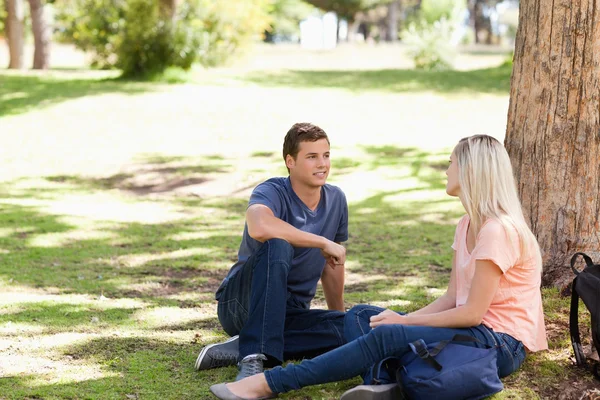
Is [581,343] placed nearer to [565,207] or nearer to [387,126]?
[565,207]

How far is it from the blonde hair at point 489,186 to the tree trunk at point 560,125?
1.26m

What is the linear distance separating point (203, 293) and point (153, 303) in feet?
1.61

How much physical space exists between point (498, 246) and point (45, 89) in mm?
15166

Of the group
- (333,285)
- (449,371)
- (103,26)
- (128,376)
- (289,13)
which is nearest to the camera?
(449,371)

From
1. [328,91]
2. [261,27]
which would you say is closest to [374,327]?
[328,91]

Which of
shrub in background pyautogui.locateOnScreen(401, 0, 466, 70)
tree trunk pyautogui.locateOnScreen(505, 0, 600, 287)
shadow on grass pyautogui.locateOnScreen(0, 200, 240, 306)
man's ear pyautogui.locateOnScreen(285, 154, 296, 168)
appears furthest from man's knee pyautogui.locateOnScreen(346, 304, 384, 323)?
shrub in background pyautogui.locateOnScreen(401, 0, 466, 70)

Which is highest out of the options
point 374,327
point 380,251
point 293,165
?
point 293,165

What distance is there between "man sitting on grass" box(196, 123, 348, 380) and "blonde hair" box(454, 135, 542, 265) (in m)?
0.85

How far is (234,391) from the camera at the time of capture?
3705mm

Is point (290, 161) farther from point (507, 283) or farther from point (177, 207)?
point (177, 207)

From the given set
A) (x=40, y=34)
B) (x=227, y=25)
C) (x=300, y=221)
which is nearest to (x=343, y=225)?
(x=300, y=221)

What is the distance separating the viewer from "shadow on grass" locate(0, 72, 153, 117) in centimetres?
1563

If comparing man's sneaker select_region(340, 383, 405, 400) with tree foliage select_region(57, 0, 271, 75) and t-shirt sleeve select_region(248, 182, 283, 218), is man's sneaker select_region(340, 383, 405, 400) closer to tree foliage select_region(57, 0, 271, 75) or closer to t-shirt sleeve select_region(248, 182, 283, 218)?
t-shirt sleeve select_region(248, 182, 283, 218)

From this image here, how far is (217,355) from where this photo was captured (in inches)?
170
